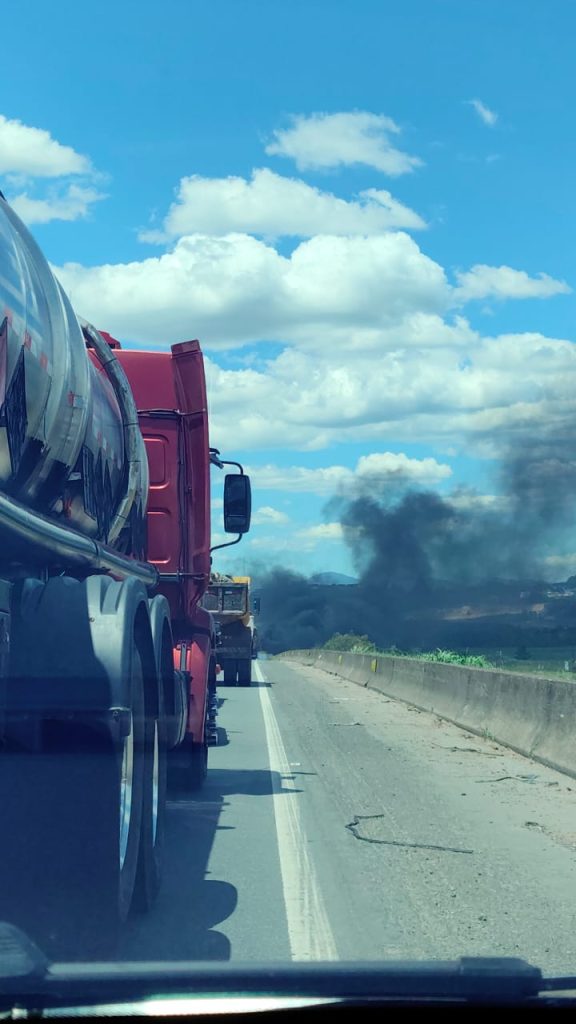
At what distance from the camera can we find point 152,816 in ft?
22.2

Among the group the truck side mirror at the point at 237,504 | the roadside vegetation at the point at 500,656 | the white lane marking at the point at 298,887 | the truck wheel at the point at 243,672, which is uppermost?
the truck side mirror at the point at 237,504

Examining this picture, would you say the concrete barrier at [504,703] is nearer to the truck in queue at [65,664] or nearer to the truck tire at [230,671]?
the truck in queue at [65,664]

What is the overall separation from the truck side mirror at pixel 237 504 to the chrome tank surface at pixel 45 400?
3.61m

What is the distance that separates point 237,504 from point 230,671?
2231 cm

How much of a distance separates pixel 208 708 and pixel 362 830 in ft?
9.03

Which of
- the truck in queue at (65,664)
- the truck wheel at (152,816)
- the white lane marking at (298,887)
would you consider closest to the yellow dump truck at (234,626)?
the white lane marking at (298,887)

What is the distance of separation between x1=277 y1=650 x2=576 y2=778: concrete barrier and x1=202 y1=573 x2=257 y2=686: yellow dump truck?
28.1 ft

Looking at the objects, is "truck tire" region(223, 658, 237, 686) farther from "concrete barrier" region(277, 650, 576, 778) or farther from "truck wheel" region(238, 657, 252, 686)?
"concrete barrier" region(277, 650, 576, 778)

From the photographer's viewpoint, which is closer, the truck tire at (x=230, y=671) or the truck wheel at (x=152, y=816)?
the truck wheel at (x=152, y=816)

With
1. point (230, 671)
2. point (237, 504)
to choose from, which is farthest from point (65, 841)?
point (230, 671)

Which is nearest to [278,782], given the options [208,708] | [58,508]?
[208,708]

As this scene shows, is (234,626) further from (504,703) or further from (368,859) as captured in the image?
(368,859)

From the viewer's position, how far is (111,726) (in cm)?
537

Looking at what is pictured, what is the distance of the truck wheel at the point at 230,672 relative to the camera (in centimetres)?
3356
